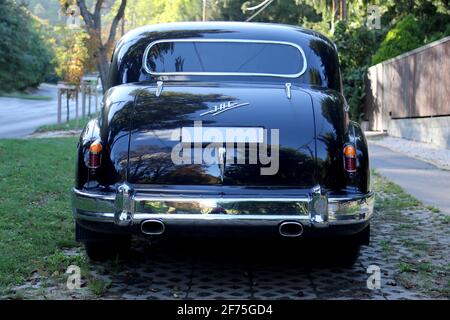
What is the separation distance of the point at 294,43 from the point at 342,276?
1944mm

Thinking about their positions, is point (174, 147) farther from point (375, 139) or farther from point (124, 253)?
point (375, 139)

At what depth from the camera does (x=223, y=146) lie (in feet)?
14.4

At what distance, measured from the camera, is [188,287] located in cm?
470

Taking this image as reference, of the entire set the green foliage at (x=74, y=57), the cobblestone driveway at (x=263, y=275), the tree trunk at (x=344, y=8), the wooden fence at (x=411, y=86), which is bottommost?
the cobblestone driveway at (x=263, y=275)

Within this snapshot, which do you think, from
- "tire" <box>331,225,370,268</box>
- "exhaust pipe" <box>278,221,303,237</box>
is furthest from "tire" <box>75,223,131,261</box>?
"tire" <box>331,225,370,268</box>

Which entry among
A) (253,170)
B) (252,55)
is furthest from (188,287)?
(252,55)

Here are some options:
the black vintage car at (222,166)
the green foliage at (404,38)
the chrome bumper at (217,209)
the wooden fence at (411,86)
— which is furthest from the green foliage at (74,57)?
the chrome bumper at (217,209)

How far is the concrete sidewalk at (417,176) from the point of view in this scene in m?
8.45

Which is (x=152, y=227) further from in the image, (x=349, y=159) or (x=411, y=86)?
(x=411, y=86)

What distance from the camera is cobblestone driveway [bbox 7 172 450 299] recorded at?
4.54 metres

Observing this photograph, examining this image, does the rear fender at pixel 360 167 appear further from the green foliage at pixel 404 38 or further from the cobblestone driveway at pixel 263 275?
the green foliage at pixel 404 38

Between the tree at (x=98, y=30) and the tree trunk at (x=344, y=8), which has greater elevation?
the tree trunk at (x=344, y=8)
